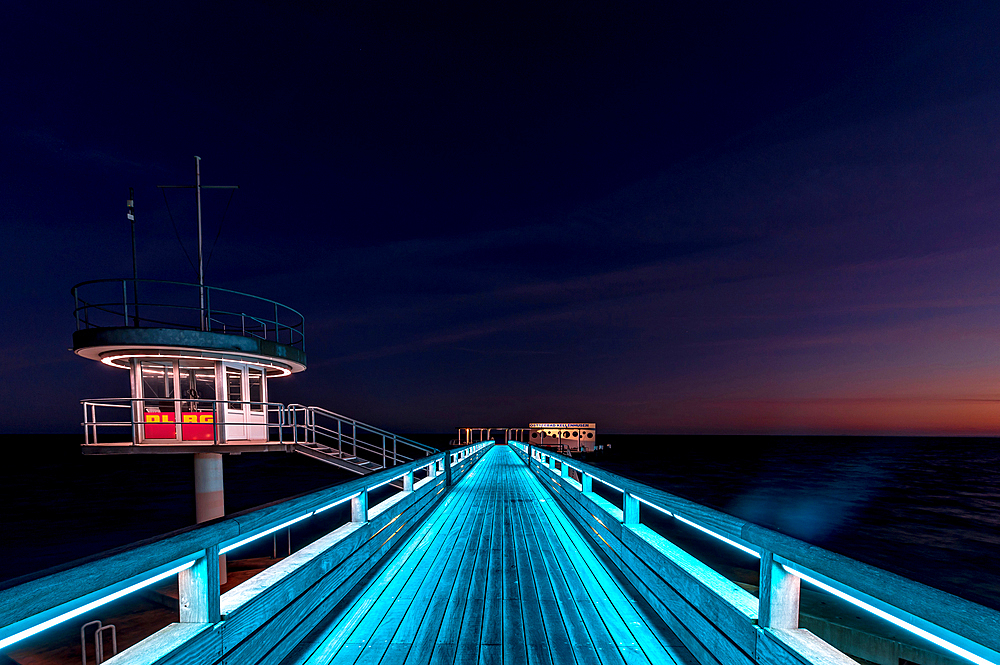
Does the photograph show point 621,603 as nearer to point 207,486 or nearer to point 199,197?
point 207,486

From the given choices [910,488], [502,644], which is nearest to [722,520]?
[502,644]

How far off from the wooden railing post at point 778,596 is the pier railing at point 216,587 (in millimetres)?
2670

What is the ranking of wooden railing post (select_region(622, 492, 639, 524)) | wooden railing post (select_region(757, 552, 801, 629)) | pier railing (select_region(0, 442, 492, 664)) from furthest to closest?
wooden railing post (select_region(622, 492, 639, 524))
wooden railing post (select_region(757, 552, 801, 629))
pier railing (select_region(0, 442, 492, 664))

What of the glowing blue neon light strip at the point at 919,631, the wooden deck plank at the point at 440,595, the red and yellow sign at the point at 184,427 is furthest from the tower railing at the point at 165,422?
the glowing blue neon light strip at the point at 919,631

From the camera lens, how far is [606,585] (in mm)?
4750

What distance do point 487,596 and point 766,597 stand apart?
2778mm

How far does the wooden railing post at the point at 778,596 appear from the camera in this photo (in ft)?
7.84

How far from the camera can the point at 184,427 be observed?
11977mm

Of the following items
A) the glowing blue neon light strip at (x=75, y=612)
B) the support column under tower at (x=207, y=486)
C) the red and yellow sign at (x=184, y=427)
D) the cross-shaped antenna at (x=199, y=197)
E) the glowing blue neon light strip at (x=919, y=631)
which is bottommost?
the support column under tower at (x=207, y=486)

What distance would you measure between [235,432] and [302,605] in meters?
10.7

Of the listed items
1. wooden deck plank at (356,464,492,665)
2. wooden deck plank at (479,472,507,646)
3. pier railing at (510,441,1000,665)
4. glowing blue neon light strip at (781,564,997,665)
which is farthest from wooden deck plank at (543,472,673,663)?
glowing blue neon light strip at (781,564,997,665)

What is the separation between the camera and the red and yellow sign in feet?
38.8

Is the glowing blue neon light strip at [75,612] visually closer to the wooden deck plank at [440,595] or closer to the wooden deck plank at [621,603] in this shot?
the wooden deck plank at [440,595]

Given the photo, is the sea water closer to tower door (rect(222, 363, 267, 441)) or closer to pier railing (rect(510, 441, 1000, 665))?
tower door (rect(222, 363, 267, 441))
